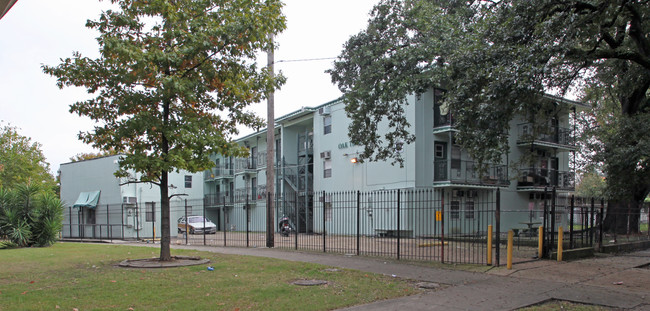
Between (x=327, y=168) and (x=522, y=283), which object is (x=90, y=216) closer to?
(x=327, y=168)

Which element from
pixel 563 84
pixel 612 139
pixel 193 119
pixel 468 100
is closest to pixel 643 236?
pixel 612 139

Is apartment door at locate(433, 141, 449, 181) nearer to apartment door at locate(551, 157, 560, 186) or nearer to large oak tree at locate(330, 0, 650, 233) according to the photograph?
large oak tree at locate(330, 0, 650, 233)

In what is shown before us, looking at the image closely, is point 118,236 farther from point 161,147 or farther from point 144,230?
point 161,147

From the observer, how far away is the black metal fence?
14.0 meters

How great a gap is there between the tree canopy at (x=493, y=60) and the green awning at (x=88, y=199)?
21.1 meters

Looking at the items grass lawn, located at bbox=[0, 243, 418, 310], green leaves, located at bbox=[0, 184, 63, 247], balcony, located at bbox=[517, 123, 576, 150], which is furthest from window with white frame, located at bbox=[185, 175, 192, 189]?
grass lawn, located at bbox=[0, 243, 418, 310]

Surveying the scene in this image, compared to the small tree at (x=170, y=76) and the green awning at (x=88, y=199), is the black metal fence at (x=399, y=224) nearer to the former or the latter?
the green awning at (x=88, y=199)

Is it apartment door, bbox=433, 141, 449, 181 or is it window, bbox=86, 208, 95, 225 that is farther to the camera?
window, bbox=86, 208, 95, 225

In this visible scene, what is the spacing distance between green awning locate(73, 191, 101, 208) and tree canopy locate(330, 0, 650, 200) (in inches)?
830

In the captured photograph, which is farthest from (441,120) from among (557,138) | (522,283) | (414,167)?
(522,283)

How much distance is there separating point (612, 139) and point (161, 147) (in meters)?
17.7

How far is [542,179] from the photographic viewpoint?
31.3 m

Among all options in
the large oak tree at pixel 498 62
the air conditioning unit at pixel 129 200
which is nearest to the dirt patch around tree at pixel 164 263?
the large oak tree at pixel 498 62

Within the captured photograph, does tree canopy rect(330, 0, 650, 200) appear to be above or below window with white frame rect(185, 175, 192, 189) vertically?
above
